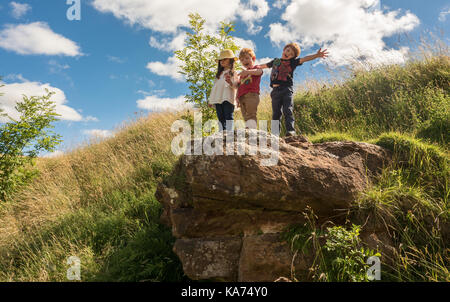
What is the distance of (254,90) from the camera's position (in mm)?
5516

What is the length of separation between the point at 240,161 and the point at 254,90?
9.02ft

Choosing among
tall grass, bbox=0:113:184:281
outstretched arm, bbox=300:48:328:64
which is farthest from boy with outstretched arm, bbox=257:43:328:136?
tall grass, bbox=0:113:184:281

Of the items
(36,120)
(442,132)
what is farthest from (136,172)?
(442,132)

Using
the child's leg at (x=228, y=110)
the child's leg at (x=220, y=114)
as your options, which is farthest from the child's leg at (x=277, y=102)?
the child's leg at (x=220, y=114)

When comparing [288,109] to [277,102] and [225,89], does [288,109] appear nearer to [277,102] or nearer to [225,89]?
[277,102]

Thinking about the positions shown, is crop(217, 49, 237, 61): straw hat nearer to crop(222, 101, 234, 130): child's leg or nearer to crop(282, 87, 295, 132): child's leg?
crop(222, 101, 234, 130): child's leg

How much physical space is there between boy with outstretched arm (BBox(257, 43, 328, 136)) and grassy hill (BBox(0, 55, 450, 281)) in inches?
33.7

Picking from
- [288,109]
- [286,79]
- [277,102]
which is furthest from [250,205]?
[286,79]

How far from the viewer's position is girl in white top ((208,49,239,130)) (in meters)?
5.54

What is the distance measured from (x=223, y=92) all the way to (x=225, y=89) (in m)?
0.08

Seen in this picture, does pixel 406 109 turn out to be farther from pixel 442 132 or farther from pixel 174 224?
pixel 174 224

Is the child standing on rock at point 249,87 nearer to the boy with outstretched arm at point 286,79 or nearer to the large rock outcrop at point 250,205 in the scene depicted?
the boy with outstretched arm at point 286,79

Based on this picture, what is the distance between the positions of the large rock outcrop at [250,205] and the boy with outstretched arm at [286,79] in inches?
80.2

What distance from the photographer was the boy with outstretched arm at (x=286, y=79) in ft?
18.4
